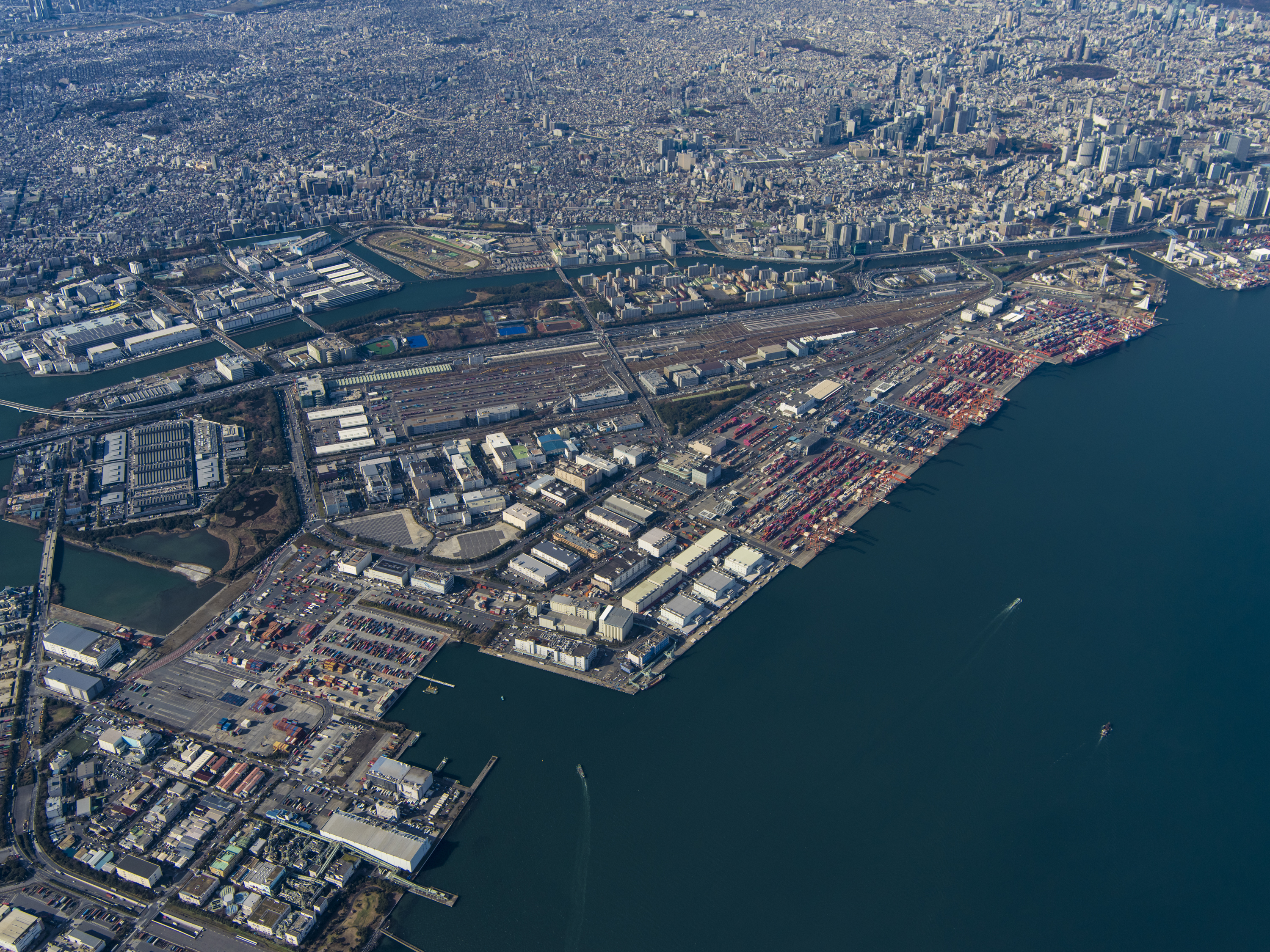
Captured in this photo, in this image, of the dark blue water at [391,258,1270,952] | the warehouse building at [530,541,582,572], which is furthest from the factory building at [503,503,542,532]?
the dark blue water at [391,258,1270,952]

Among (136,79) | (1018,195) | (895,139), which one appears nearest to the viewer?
(1018,195)

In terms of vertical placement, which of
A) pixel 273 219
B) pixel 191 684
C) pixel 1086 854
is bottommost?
pixel 1086 854

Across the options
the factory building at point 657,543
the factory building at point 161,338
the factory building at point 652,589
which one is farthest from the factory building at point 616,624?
the factory building at point 161,338

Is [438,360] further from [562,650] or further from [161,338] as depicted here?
[562,650]

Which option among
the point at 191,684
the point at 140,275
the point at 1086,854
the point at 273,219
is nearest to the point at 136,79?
the point at 273,219

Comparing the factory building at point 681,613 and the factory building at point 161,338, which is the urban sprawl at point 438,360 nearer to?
the factory building at point 681,613

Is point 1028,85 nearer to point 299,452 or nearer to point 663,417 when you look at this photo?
point 663,417

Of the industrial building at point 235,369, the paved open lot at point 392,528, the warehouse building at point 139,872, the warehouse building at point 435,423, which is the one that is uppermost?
the industrial building at point 235,369

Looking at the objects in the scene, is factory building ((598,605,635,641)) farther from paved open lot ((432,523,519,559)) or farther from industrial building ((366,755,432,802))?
industrial building ((366,755,432,802))
